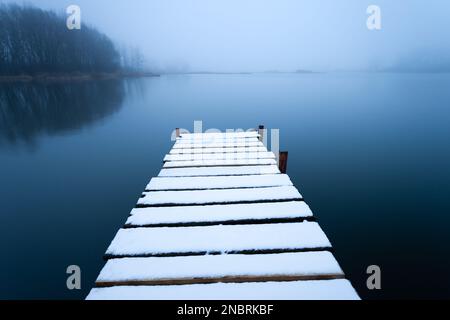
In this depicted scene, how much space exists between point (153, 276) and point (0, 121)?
32076 millimetres

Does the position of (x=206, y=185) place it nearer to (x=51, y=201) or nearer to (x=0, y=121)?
(x=51, y=201)

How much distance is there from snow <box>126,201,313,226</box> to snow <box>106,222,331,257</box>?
0.63 ft

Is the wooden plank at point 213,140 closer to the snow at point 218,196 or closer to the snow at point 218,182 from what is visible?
the snow at point 218,182

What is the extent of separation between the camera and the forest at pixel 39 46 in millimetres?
80188

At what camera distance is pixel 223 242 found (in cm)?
328

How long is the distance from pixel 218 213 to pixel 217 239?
64cm

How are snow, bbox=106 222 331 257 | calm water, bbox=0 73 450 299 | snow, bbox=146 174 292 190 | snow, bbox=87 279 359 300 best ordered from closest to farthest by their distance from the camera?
snow, bbox=87 279 359 300 < snow, bbox=106 222 331 257 < snow, bbox=146 174 292 190 < calm water, bbox=0 73 450 299

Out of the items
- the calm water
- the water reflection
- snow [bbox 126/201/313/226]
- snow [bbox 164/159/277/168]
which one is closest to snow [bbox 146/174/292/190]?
snow [bbox 126/201/313/226]

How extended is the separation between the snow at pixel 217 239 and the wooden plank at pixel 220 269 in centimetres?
13

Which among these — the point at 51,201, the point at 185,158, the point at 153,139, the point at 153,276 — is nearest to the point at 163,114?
the point at 153,139

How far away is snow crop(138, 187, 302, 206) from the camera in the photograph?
14.1 ft

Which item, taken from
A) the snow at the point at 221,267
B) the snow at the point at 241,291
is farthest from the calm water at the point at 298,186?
the snow at the point at 241,291

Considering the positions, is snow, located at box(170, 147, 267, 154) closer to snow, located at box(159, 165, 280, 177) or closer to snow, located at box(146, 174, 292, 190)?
snow, located at box(159, 165, 280, 177)

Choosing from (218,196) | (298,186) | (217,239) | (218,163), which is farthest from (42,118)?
(217,239)
